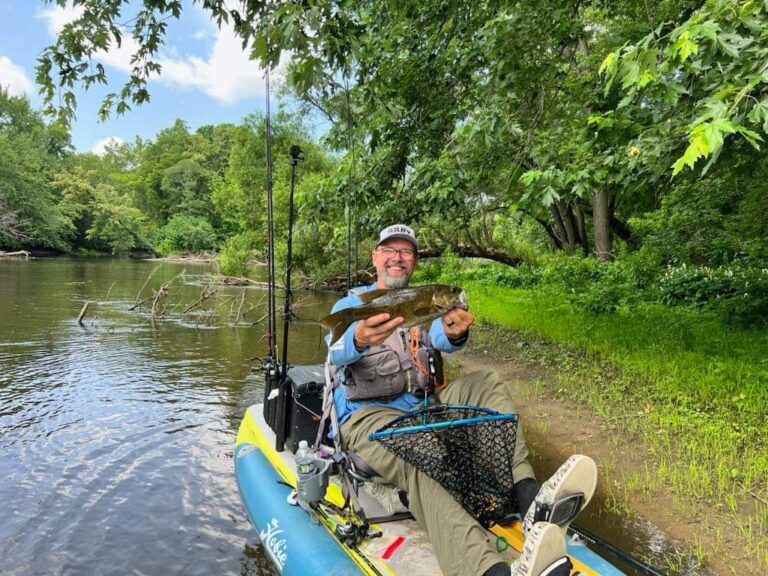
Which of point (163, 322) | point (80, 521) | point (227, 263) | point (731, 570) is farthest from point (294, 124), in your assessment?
point (731, 570)

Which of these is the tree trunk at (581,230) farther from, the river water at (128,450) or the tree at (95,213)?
the tree at (95,213)

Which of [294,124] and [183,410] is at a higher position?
[294,124]

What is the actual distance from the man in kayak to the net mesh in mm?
98

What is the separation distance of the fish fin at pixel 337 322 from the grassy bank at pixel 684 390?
3.44 m

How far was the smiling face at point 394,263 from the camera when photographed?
3.78 m

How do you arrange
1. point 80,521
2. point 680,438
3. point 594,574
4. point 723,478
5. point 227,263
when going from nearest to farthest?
point 594,574, point 723,478, point 80,521, point 680,438, point 227,263

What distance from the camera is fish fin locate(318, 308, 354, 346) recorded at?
2814mm

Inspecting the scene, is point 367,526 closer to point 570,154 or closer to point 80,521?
point 80,521

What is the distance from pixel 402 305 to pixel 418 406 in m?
0.94

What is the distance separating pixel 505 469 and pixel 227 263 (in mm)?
25779

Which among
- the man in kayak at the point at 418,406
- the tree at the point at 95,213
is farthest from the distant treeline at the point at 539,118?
the tree at the point at 95,213

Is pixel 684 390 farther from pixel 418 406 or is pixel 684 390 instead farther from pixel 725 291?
pixel 725 291

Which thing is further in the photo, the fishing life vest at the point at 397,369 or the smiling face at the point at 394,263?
the smiling face at the point at 394,263

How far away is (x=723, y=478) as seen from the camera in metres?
4.39
